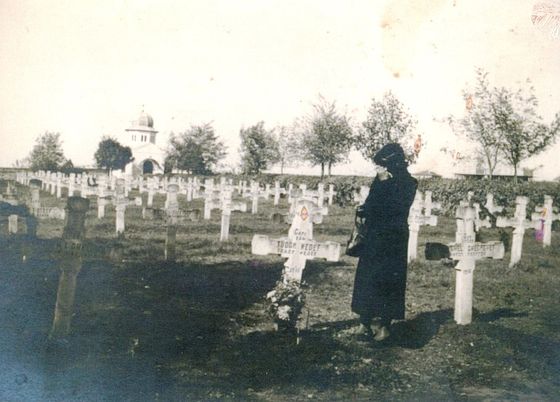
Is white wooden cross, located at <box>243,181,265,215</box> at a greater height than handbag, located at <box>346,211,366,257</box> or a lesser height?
greater

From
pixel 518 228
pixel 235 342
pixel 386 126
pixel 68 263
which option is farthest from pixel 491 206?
pixel 68 263

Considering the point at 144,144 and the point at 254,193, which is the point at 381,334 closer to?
the point at 144,144

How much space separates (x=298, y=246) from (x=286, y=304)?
551mm

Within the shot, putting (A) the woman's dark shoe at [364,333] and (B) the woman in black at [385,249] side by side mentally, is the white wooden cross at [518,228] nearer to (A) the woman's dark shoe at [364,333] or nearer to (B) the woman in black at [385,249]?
(B) the woman in black at [385,249]

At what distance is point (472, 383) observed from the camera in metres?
4.09

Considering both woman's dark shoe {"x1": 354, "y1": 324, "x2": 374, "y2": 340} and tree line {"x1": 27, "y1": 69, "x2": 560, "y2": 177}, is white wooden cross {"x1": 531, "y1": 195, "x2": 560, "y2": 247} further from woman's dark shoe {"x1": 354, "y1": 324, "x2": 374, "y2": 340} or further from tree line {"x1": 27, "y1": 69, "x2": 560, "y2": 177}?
woman's dark shoe {"x1": 354, "y1": 324, "x2": 374, "y2": 340}

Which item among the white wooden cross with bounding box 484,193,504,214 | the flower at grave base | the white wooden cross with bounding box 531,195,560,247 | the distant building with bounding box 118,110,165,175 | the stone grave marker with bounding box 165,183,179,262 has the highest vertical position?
the distant building with bounding box 118,110,165,175

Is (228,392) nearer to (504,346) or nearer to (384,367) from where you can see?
(384,367)

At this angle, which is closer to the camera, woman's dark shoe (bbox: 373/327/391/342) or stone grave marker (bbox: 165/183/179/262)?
woman's dark shoe (bbox: 373/327/391/342)

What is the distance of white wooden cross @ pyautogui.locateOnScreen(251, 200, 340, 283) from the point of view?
186 inches

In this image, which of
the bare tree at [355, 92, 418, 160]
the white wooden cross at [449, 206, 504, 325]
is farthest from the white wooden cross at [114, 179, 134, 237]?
the white wooden cross at [449, 206, 504, 325]

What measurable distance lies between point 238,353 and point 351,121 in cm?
440

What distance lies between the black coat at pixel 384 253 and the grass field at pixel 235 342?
367mm

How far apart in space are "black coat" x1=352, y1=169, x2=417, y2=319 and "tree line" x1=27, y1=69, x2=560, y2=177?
1.65 metres
